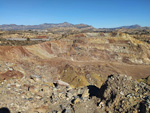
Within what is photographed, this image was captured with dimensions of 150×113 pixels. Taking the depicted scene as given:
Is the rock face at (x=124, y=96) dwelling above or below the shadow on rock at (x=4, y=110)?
above

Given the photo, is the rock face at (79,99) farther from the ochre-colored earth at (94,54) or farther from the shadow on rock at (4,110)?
the ochre-colored earth at (94,54)

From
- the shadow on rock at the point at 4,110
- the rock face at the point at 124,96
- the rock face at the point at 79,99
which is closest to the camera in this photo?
the rock face at the point at 124,96

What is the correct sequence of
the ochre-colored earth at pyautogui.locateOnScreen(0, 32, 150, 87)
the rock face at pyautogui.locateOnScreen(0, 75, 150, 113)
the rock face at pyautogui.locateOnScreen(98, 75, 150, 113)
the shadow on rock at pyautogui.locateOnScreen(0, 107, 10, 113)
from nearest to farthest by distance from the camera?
the rock face at pyautogui.locateOnScreen(98, 75, 150, 113) → the shadow on rock at pyautogui.locateOnScreen(0, 107, 10, 113) → the rock face at pyautogui.locateOnScreen(0, 75, 150, 113) → the ochre-colored earth at pyautogui.locateOnScreen(0, 32, 150, 87)

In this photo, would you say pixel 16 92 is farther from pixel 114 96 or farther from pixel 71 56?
pixel 71 56

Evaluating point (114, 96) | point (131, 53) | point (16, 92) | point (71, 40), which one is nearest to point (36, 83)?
point (16, 92)

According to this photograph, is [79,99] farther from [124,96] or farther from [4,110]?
[4,110]

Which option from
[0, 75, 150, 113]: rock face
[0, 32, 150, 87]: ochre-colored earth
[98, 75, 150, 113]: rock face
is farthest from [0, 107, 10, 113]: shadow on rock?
[0, 32, 150, 87]: ochre-colored earth

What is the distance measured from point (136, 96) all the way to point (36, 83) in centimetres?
913

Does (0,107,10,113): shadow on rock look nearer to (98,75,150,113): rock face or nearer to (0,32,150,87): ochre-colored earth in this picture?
(98,75,150,113): rock face

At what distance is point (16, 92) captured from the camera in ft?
34.6

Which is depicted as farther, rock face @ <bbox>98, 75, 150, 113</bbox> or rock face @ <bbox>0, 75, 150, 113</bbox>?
rock face @ <bbox>0, 75, 150, 113</bbox>

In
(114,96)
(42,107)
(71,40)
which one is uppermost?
(71,40)

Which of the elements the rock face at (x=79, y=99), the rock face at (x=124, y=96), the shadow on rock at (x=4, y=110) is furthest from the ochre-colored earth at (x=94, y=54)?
the shadow on rock at (x=4, y=110)

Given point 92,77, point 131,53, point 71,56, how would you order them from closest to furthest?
point 92,77, point 71,56, point 131,53
